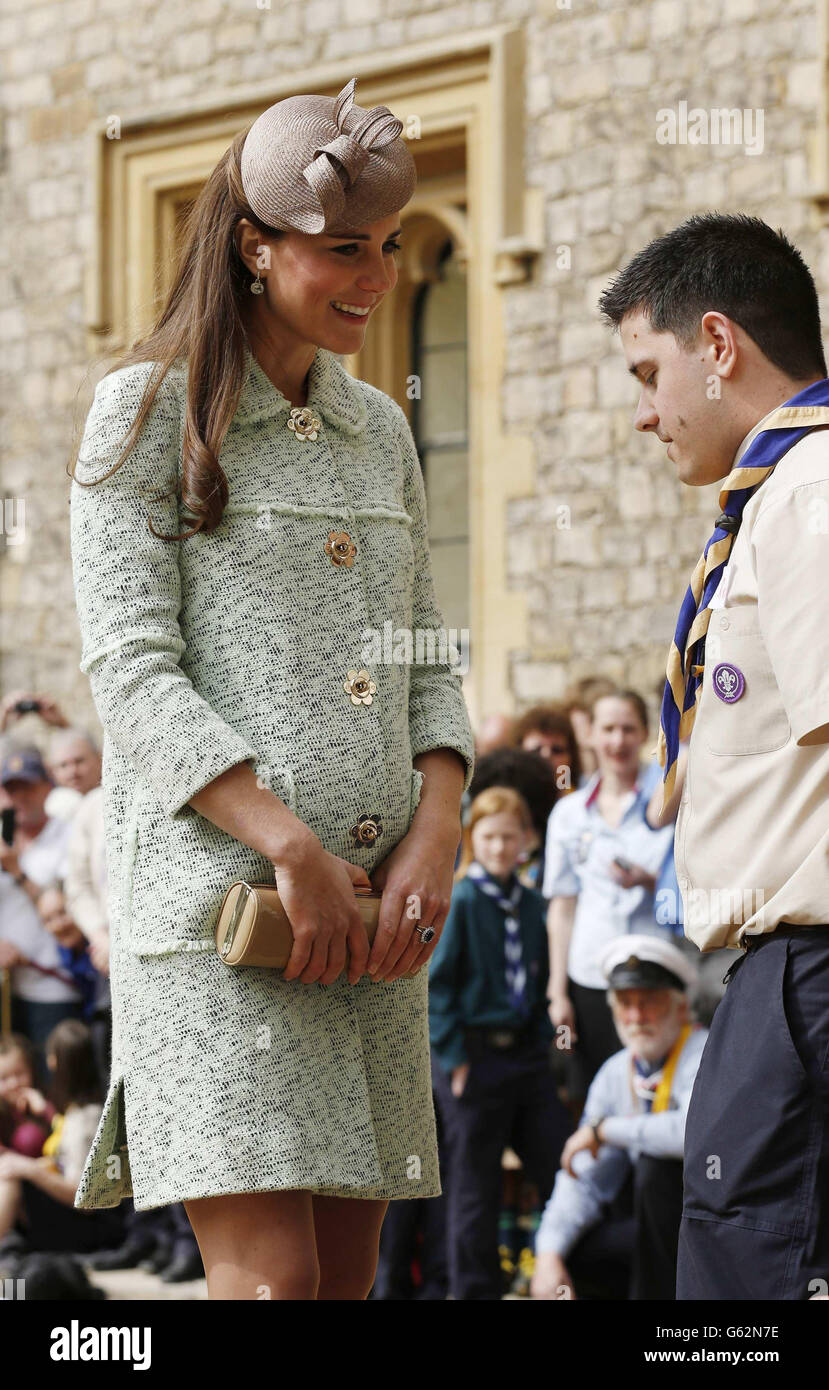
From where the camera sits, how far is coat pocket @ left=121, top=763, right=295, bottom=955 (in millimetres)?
2113

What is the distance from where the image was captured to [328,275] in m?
2.25

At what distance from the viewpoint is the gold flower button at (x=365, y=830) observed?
2.23 meters

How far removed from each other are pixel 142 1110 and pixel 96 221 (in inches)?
383

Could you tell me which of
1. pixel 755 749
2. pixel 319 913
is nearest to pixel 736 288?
pixel 755 749

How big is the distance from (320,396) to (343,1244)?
107cm

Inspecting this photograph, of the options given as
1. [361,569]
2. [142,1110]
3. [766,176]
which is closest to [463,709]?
[361,569]

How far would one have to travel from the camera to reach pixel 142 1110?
2139mm

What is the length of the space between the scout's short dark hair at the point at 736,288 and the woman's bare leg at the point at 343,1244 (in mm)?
1172

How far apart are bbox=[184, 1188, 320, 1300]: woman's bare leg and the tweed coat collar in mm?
930

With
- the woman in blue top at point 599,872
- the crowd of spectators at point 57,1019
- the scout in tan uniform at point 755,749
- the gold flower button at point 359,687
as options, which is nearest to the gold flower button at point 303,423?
the gold flower button at point 359,687

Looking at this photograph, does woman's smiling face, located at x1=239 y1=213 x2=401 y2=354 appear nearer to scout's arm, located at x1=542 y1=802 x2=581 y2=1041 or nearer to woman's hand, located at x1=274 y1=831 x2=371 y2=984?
woman's hand, located at x1=274 y1=831 x2=371 y2=984

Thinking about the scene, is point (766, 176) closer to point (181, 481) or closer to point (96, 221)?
point (96, 221)

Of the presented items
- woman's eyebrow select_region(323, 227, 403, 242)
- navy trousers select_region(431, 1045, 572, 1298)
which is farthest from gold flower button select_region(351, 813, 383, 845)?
navy trousers select_region(431, 1045, 572, 1298)
